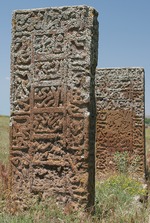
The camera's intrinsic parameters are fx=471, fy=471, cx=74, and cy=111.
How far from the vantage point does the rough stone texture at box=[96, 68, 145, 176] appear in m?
11.2

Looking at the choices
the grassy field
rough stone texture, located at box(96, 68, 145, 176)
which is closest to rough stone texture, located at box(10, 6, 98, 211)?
the grassy field

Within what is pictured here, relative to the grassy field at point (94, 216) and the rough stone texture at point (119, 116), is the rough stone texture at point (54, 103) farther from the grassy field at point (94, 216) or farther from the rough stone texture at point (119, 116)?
the rough stone texture at point (119, 116)

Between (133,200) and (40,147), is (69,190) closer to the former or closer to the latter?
(40,147)

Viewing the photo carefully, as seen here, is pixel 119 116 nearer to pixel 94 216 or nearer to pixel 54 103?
pixel 54 103

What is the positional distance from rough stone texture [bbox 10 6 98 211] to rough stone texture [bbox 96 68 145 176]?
5.18 meters

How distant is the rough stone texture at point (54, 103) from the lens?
5.95 metres

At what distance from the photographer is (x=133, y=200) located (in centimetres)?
762

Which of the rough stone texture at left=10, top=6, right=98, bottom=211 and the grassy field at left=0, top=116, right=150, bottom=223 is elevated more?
the rough stone texture at left=10, top=6, right=98, bottom=211

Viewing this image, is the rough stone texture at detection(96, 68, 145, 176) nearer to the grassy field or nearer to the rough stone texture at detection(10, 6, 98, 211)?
the grassy field

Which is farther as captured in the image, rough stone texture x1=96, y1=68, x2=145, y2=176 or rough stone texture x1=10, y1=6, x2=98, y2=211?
rough stone texture x1=96, y1=68, x2=145, y2=176

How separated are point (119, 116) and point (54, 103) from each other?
5.34 m

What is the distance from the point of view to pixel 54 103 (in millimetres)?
6113

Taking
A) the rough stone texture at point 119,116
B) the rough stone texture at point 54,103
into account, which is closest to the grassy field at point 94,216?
the rough stone texture at point 54,103

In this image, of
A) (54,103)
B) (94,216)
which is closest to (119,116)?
(54,103)
